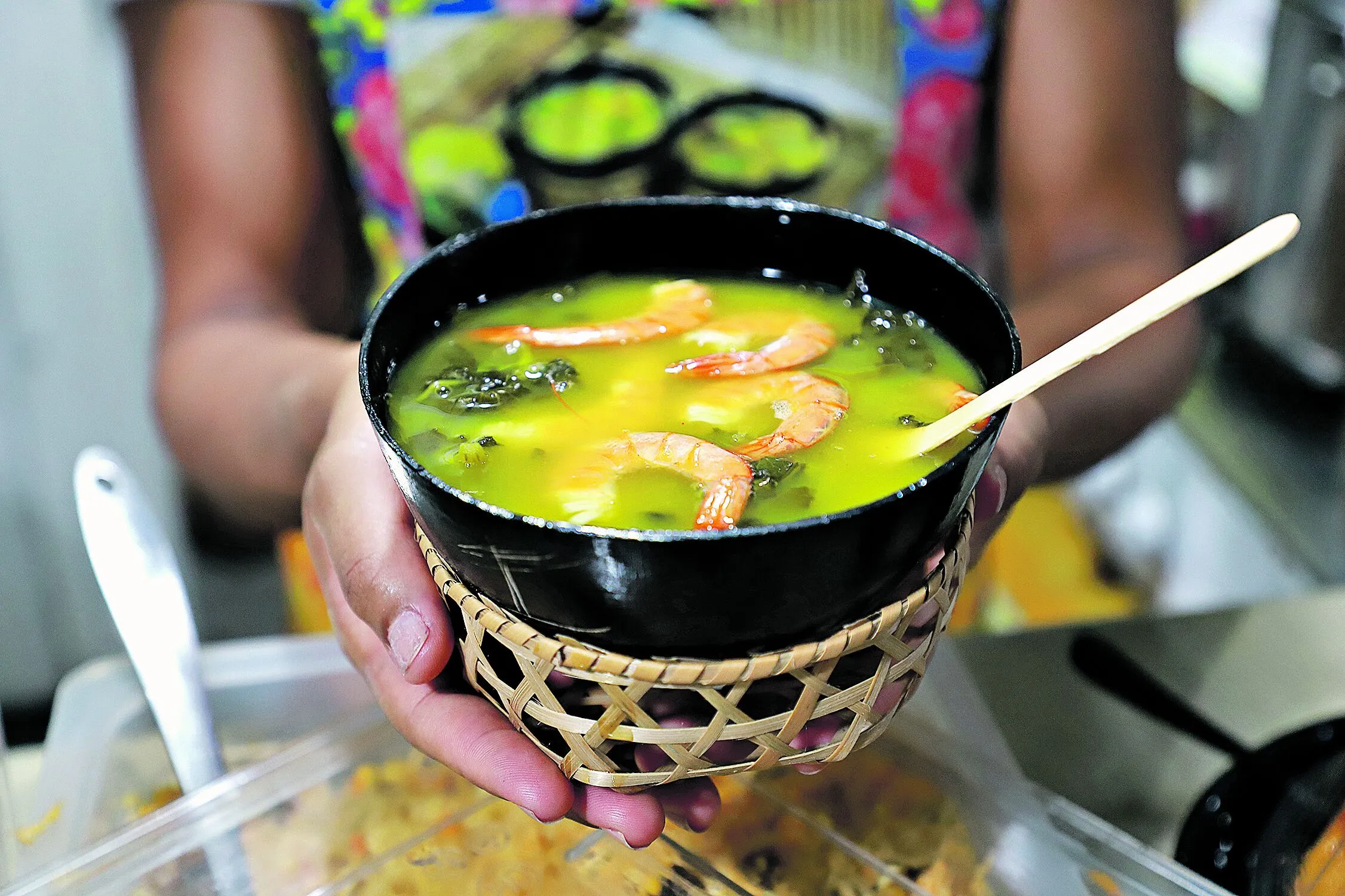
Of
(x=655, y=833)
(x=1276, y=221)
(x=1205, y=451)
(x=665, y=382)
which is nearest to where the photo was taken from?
(x=1276, y=221)

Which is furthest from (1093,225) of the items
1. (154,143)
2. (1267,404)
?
(154,143)

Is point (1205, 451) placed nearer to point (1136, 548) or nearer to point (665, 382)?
point (1136, 548)

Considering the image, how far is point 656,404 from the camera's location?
3.42 feet

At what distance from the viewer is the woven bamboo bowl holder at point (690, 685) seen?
2.55ft

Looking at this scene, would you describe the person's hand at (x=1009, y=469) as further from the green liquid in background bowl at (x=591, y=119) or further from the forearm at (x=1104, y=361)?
the green liquid in background bowl at (x=591, y=119)

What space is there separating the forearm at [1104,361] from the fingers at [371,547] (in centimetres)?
94

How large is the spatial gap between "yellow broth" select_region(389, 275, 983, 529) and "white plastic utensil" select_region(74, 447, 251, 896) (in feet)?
1.13

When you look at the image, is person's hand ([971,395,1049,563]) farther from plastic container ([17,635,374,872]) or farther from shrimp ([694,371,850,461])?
plastic container ([17,635,374,872])

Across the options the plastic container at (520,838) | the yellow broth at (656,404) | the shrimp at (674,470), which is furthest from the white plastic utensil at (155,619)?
the shrimp at (674,470)

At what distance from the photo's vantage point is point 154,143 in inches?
79.0

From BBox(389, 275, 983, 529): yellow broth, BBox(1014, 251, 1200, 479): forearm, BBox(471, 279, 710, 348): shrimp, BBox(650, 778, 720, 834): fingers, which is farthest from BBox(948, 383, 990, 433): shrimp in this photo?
BBox(1014, 251, 1200, 479): forearm

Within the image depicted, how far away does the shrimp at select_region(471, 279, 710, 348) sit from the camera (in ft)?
3.65

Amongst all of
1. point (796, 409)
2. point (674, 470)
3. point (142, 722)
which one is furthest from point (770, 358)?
point (142, 722)

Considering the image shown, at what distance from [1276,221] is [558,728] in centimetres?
62
